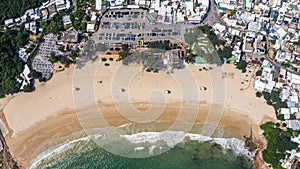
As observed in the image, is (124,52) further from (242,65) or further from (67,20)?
(242,65)

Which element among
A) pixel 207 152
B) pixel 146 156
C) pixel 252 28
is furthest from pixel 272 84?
pixel 146 156

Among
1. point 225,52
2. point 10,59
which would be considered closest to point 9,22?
point 10,59

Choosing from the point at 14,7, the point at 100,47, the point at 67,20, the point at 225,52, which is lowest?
the point at 225,52

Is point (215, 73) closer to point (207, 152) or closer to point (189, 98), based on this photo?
point (189, 98)

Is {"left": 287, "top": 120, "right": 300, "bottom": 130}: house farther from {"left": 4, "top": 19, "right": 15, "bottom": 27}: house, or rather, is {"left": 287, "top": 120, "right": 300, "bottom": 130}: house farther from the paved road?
{"left": 4, "top": 19, "right": 15, "bottom": 27}: house

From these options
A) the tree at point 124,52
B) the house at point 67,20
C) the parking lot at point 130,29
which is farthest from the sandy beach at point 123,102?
the house at point 67,20

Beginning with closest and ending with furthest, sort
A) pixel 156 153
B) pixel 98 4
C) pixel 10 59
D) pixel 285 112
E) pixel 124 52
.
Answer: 1. pixel 156 153
2. pixel 285 112
3. pixel 10 59
4. pixel 124 52
5. pixel 98 4

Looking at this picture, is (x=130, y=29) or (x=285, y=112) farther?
(x=130, y=29)
